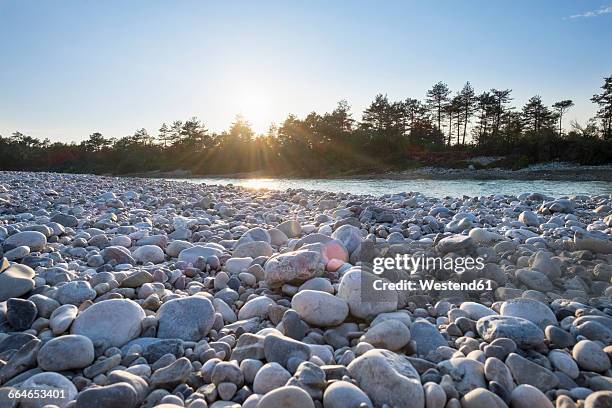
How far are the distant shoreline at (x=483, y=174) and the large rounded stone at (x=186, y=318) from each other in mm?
20366

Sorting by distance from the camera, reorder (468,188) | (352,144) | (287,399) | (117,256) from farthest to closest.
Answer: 1. (352,144)
2. (468,188)
3. (117,256)
4. (287,399)

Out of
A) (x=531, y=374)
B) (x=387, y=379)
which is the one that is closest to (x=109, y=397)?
(x=387, y=379)

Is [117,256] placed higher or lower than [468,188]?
lower

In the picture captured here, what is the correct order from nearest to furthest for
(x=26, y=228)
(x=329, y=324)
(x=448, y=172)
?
1. (x=329, y=324)
2. (x=26, y=228)
3. (x=448, y=172)

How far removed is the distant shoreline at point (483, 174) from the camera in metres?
19.4

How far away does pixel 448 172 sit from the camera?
24.5 meters

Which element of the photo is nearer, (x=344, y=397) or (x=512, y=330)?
(x=344, y=397)

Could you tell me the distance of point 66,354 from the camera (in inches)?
53.6

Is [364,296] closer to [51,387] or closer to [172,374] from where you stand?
[172,374]

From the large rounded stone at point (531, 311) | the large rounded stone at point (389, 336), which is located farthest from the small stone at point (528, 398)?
the large rounded stone at point (531, 311)

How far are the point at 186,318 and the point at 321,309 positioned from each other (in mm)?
579

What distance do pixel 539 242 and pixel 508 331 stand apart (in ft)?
5.55

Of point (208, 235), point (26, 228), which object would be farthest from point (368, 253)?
point (26, 228)

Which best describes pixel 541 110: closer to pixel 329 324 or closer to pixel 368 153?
pixel 368 153
